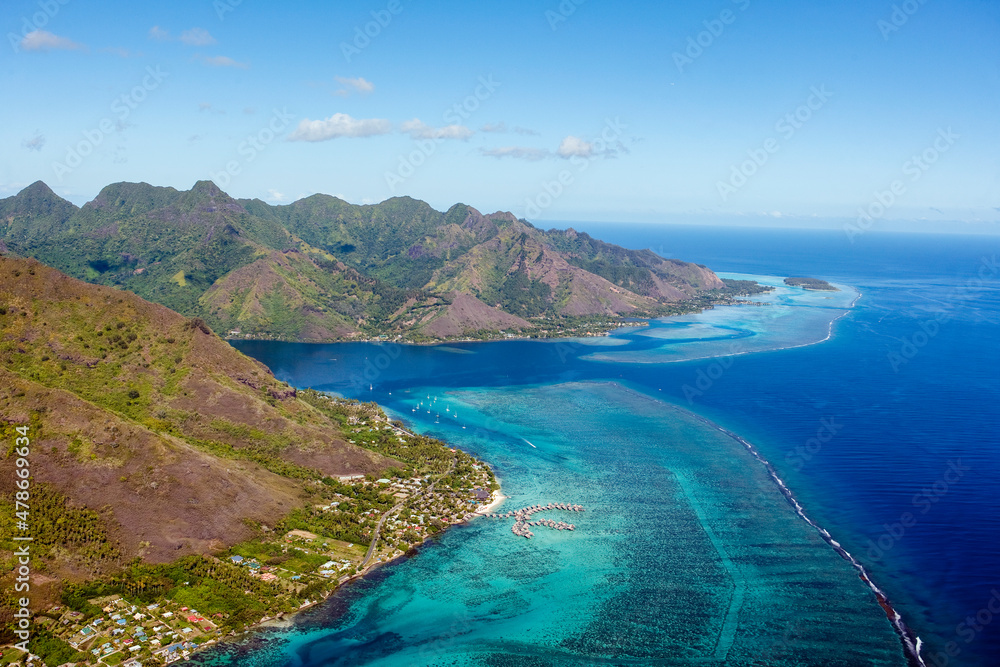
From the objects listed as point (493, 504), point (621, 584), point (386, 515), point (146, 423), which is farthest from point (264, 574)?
point (621, 584)

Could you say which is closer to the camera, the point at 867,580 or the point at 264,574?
the point at 264,574

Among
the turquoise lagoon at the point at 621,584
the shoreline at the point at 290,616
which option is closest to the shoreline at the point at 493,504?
the turquoise lagoon at the point at 621,584

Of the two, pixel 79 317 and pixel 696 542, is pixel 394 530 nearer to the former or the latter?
pixel 696 542

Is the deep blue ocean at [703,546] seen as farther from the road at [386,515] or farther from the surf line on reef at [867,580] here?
the road at [386,515]

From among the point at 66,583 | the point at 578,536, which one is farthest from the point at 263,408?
the point at 578,536

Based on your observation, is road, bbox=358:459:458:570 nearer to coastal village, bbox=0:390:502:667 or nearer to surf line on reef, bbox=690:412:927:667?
coastal village, bbox=0:390:502:667

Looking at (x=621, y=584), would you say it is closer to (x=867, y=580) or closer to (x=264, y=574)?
(x=867, y=580)
